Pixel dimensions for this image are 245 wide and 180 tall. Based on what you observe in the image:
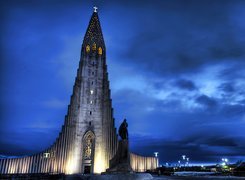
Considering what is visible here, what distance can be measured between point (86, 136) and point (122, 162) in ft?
75.9

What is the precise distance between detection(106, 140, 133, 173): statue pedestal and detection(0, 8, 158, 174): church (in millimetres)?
20282

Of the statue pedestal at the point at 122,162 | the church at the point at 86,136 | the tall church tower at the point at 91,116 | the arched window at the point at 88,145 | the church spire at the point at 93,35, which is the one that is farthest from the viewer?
the church spire at the point at 93,35

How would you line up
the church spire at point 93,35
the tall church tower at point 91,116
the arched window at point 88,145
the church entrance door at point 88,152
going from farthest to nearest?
the church spire at point 93,35 → the arched window at point 88,145 → the tall church tower at point 91,116 → the church entrance door at point 88,152

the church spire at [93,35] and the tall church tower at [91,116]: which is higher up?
the church spire at [93,35]

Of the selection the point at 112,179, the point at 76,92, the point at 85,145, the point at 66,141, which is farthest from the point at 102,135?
the point at 112,179

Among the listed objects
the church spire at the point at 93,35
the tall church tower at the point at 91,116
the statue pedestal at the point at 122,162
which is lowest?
the statue pedestal at the point at 122,162

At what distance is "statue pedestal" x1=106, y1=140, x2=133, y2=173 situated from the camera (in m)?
18.5

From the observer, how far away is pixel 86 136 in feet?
135

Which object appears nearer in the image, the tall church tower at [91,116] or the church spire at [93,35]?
the tall church tower at [91,116]

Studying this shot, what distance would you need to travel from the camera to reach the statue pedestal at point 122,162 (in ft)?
60.8

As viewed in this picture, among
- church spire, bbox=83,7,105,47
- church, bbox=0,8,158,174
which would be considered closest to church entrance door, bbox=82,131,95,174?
church, bbox=0,8,158,174

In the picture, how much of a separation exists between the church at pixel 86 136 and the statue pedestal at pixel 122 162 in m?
20.3

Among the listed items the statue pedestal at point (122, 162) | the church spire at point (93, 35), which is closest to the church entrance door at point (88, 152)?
the church spire at point (93, 35)

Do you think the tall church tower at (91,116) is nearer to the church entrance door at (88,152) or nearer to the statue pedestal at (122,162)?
the church entrance door at (88,152)
